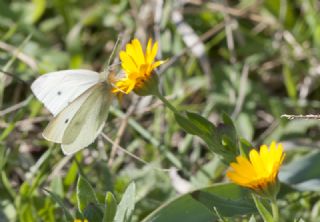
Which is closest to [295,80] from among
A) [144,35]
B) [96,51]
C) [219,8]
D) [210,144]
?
[219,8]

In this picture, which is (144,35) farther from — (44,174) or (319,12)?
(44,174)

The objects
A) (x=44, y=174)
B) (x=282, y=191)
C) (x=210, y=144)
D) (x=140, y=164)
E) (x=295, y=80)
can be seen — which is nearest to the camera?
(x=210, y=144)

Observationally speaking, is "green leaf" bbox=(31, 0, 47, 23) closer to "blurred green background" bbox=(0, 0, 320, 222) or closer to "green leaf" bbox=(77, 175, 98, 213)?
"blurred green background" bbox=(0, 0, 320, 222)

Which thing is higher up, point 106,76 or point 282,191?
point 106,76

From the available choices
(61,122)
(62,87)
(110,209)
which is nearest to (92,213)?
(110,209)

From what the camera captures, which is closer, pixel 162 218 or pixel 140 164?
pixel 162 218

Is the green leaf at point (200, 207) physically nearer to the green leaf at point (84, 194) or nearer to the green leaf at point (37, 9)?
the green leaf at point (84, 194)

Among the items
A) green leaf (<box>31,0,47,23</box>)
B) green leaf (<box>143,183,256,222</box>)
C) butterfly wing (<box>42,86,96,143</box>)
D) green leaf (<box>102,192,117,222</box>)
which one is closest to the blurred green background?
green leaf (<box>31,0,47,23</box>)
